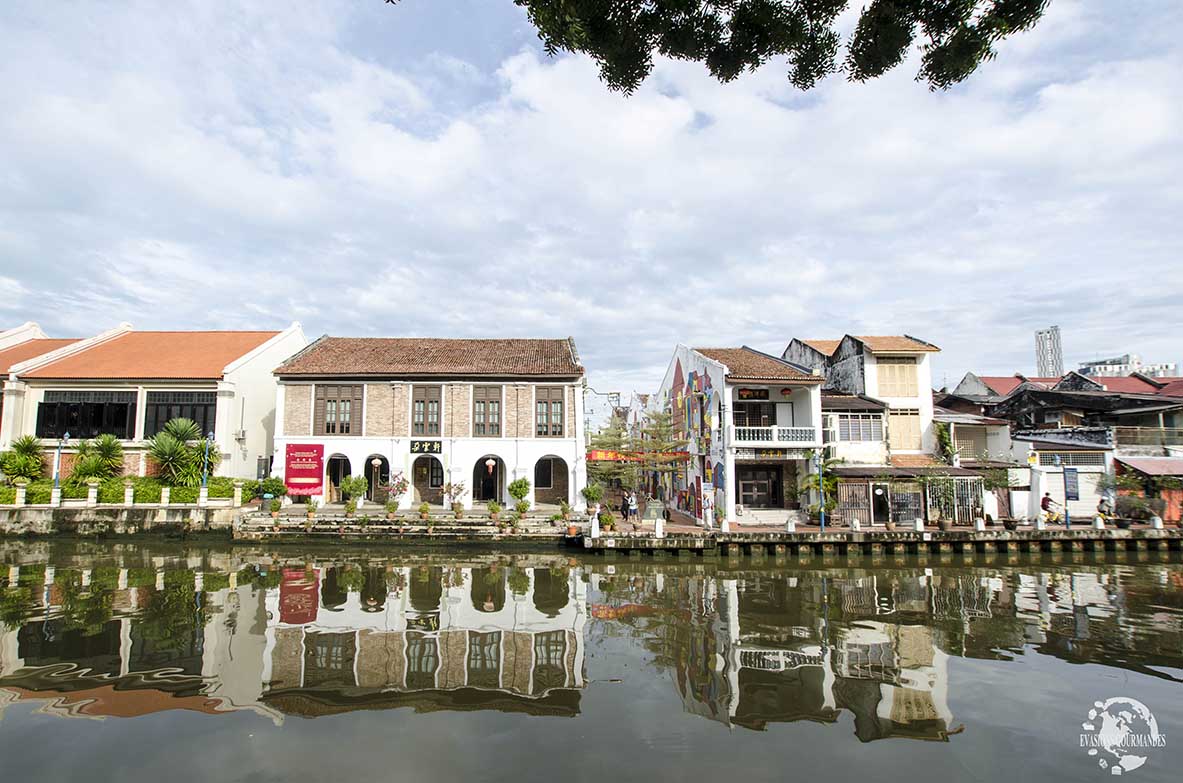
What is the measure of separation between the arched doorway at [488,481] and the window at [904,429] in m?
17.2

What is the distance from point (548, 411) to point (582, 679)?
16.4 metres

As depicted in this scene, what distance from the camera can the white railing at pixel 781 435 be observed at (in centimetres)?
2336

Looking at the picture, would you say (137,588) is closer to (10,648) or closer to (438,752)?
(10,648)

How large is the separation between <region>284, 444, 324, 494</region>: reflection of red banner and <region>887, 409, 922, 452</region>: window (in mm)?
24506

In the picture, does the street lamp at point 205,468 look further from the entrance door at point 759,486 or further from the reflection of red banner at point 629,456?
the entrance door at point 759,486

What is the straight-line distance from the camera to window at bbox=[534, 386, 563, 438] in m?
24.8

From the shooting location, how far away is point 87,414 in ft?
84.3

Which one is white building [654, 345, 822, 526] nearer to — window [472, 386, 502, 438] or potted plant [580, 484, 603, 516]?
potted plant [580, 484, 603, 516]

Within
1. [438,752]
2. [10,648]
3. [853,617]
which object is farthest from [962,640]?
[10,648]

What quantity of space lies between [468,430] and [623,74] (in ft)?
68.9

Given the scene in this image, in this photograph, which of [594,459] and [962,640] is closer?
[962,640]

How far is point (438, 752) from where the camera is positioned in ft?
21.9

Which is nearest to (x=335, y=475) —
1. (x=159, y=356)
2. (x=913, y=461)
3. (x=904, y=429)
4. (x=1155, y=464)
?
(x=159, y=356)

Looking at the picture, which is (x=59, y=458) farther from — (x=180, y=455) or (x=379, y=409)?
(x=379, y=409)
